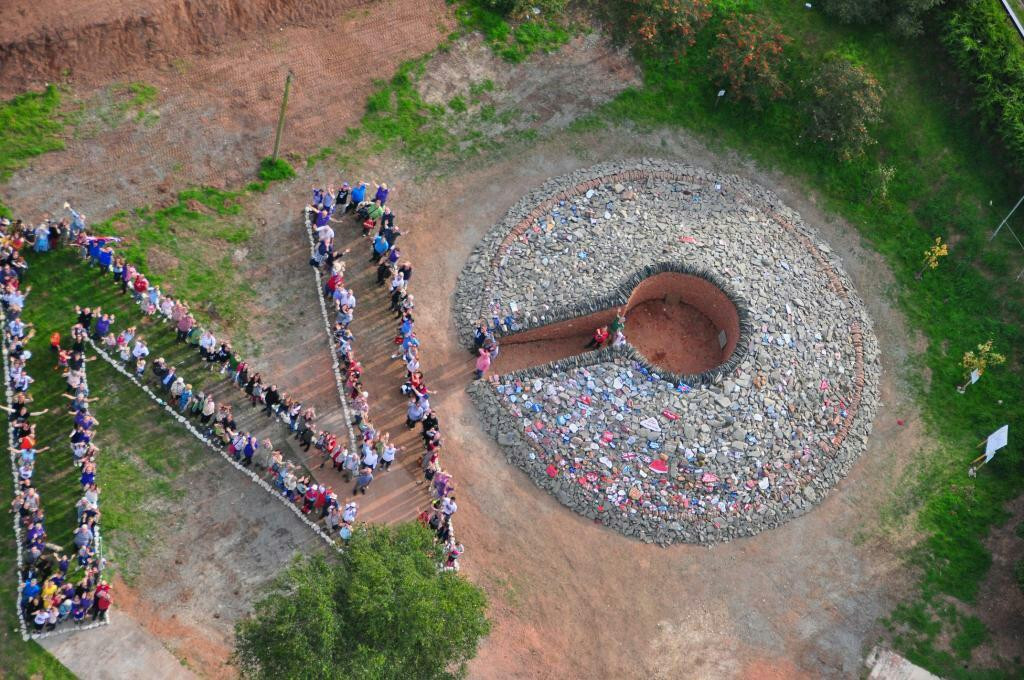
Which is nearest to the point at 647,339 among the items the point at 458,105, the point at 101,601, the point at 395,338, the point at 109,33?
the point at 395,338

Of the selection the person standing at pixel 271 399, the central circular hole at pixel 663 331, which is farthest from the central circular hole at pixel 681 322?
the person standing at pixel 271 399

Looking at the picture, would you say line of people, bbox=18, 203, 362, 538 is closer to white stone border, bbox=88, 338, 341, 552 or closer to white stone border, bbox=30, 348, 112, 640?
white stone border, bbox=88, 338, 341, 552

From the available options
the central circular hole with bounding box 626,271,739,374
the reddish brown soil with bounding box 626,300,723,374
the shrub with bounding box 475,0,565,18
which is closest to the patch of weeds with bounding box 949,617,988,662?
the central circular hole with bounding box 626,271,739,374

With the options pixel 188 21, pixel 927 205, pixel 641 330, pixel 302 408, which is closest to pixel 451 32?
pixel 188 21

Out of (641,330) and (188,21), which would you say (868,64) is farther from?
(188,21)

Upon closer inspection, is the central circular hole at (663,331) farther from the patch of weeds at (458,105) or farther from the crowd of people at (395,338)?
the patch of weeds at (458,105)

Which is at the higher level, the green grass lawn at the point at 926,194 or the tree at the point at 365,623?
the green grass lawn at the point at 926,194
